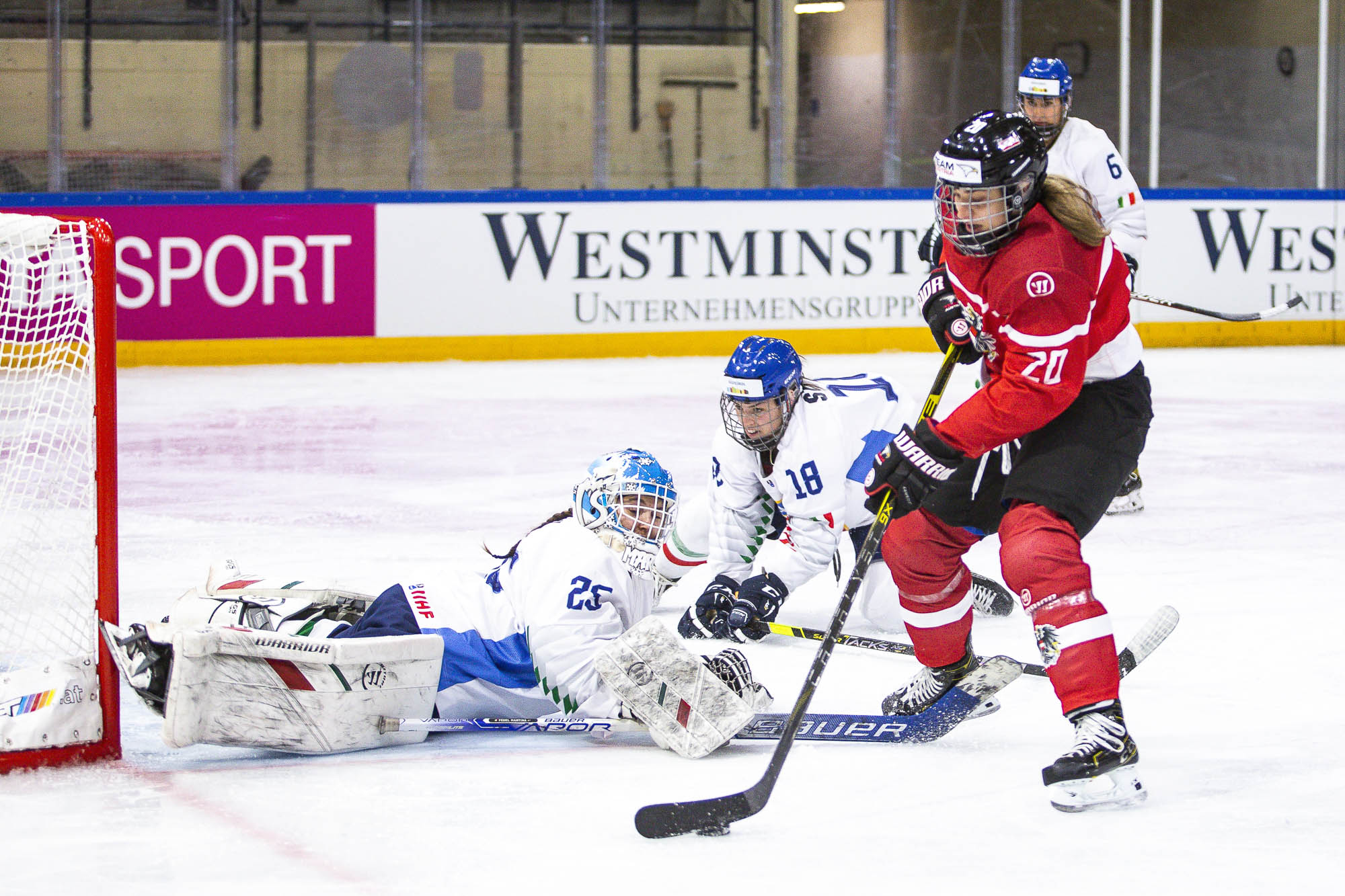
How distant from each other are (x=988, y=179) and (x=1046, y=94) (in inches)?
97.1

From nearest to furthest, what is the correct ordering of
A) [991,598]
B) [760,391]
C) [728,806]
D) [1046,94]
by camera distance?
[728,806] < [760,391] < [991,598] < [1046,94]

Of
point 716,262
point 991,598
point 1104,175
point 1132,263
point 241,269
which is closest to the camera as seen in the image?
point 991,598

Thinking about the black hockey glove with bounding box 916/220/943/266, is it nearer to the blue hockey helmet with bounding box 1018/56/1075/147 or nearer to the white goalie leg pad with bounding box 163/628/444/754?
the blue hockey helmet with bounding box 1018/56/1075/147

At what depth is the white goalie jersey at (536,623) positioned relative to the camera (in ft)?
8.74

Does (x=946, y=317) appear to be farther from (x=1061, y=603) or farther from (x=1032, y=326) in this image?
(x=1061, y=603)

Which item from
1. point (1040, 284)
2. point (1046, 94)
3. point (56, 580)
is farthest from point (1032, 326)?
point (1046, 94)

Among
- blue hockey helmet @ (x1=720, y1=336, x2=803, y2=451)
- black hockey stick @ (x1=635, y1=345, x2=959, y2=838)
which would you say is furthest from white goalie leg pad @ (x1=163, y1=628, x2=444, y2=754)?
blue hockey helmet @ (x1=720, y1=336, x2=803, y2=451)

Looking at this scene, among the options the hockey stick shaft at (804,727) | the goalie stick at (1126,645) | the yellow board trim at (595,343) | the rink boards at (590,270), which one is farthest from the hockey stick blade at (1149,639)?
the yellow board trim at (595,343)

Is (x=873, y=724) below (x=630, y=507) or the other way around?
below

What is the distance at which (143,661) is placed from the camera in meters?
2.47

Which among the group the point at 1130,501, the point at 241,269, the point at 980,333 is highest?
the point at 241,269

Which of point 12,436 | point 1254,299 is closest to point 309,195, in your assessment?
point 12,436

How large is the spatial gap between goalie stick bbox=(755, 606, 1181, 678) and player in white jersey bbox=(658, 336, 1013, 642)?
0.12 metres

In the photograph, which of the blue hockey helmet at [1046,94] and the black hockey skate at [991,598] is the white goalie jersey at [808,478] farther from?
the blue hockey helmet at [1046,94]
